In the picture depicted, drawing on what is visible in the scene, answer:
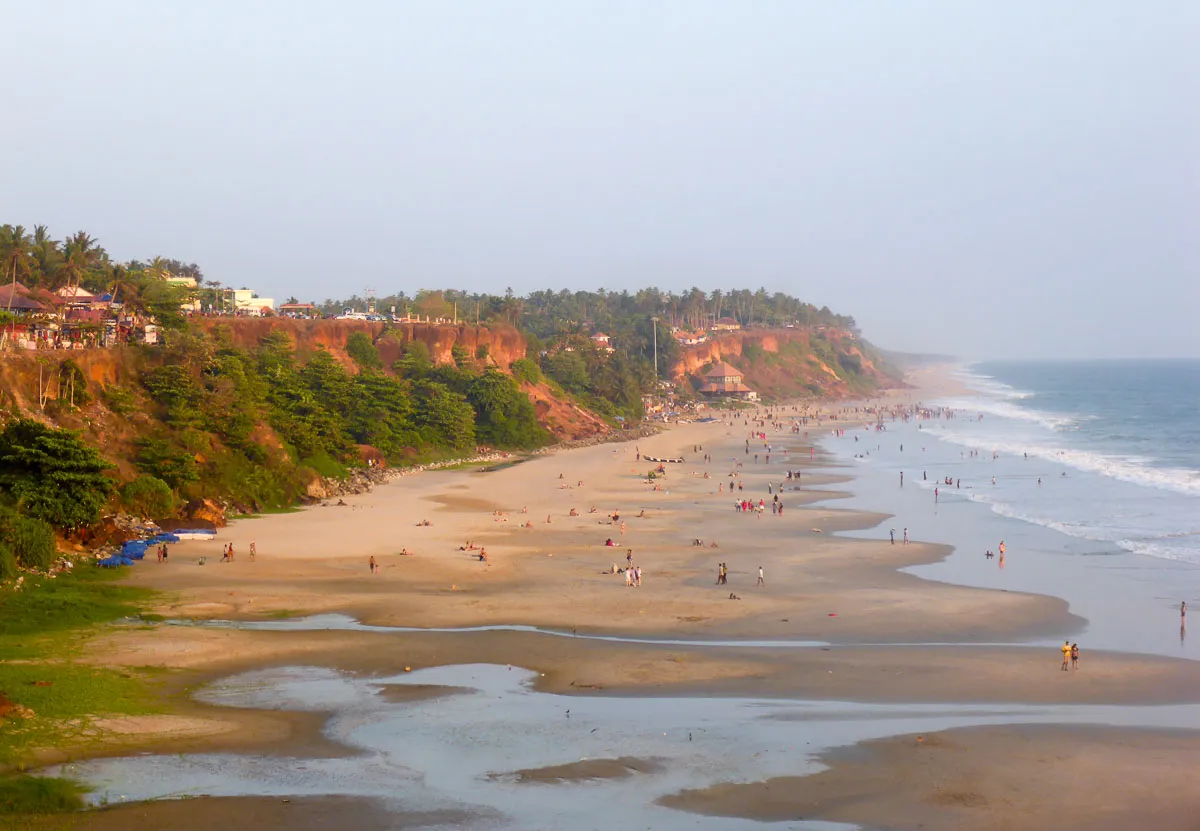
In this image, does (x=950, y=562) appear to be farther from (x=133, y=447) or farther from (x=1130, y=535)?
(x=133, y=447)

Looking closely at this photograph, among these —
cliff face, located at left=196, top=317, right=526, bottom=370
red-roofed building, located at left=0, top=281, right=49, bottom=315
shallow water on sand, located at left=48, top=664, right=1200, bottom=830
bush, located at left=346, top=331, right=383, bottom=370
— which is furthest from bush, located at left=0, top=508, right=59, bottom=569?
bush, located at left=346, top=331, right=383, bottom=370

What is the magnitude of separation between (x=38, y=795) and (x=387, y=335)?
68.7 metres

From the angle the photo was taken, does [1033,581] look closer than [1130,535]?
Yes

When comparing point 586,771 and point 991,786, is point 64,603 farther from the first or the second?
point 991,786

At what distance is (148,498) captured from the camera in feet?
136

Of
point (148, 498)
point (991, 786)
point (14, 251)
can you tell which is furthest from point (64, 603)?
point (14, 251)

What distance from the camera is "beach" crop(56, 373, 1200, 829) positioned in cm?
1788

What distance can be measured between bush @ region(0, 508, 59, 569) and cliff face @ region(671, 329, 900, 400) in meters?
108

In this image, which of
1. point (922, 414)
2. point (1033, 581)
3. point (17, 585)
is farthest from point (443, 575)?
point (922, 414)

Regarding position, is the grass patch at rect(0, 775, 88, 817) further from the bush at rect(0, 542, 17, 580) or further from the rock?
the rock

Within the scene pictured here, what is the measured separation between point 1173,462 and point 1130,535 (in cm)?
3193

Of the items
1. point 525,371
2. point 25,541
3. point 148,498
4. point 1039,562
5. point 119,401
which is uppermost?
point 525,371

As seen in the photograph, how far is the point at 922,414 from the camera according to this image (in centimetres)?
12388

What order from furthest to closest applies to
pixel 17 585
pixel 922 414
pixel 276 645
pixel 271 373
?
pixel 922 414 < pixel 271 373 < pixel 17 585 < pixel 276 645
